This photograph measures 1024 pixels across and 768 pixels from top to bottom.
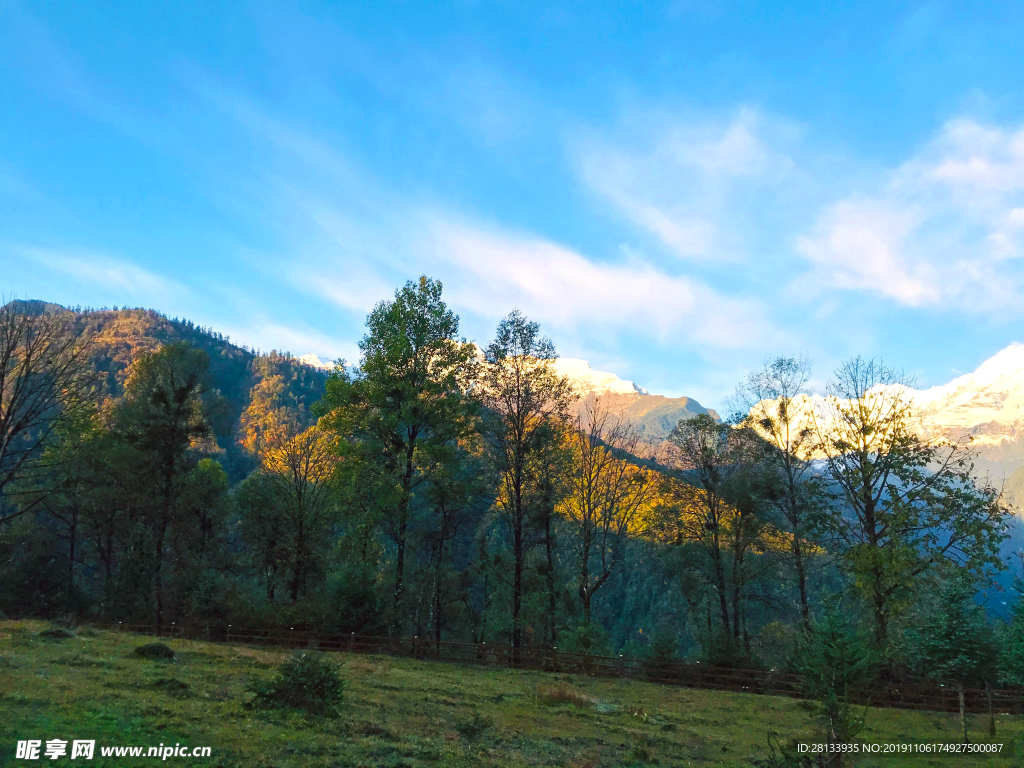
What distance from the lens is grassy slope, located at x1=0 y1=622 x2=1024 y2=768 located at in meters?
9.59

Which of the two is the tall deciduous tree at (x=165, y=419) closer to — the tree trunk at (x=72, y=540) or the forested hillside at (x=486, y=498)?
the forested hillside at (x=486, y=498)

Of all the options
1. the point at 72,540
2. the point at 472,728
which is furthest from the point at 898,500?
the point at 72,540

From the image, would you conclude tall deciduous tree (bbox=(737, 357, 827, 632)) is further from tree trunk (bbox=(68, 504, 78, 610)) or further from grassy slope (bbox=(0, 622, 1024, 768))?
tree trunk (bbox=(68, 504, 78, 610))

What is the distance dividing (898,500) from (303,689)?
989 inches

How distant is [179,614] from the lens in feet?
115

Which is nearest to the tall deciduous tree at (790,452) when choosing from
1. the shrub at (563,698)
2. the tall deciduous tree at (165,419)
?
the shrub at (563,698)

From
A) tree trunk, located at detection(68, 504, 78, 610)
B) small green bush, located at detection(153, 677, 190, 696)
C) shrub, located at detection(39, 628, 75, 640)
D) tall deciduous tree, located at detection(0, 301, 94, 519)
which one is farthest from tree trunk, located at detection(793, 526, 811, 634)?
tree trunk, located at detection(68, 504, 78, 610)

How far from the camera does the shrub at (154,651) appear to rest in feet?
57.3

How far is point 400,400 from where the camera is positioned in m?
28.7

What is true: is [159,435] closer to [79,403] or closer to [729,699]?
[79,403]

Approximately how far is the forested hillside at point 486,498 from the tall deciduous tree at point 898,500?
113 millimetres

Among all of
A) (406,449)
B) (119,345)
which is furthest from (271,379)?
(406,449)

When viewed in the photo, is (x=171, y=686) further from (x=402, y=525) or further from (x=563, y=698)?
(x=402, y=525)

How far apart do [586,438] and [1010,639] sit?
73.8ft
